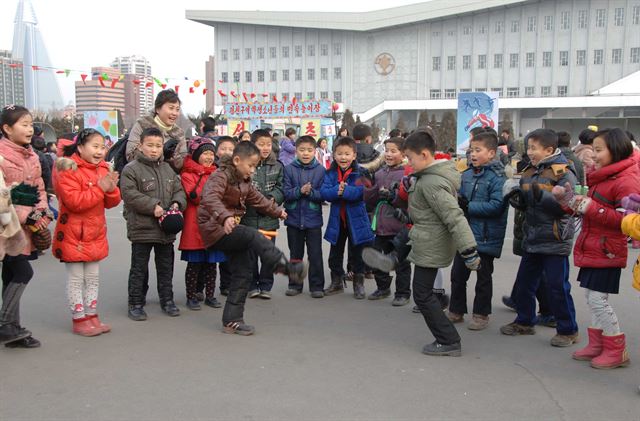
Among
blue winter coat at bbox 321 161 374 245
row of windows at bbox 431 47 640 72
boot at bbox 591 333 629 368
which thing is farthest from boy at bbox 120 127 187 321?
row of windows at bbox 431 47 640 72

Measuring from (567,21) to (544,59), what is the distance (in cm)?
406

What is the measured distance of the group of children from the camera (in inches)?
170

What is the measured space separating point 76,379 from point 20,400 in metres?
0.40

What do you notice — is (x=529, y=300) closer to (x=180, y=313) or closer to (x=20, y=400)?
(x=180, y=313)

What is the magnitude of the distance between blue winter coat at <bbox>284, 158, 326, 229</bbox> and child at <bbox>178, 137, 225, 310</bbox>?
90cm

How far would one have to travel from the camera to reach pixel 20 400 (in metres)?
3.69

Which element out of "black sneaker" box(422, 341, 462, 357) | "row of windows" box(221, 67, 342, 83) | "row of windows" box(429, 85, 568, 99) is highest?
"row of windows" box(221, 67, 342, 83)

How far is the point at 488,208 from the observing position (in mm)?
5113

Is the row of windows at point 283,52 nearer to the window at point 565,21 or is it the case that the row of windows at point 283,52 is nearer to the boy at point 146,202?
the window at point 565,21

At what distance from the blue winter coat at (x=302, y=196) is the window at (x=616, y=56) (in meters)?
60.6

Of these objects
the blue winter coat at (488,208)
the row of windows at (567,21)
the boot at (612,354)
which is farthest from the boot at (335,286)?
the row of windows at (567,21)

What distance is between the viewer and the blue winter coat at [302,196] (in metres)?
6.45

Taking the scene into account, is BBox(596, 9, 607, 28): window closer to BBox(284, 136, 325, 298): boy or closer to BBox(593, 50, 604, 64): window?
BBox(593, 50, 604, 64): window

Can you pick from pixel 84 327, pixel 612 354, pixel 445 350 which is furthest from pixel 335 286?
pixel 612 354
